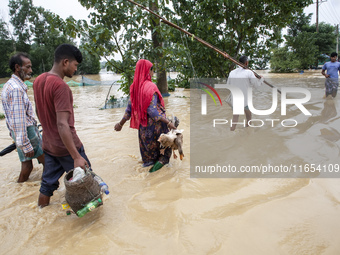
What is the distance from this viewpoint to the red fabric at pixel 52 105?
2170mm

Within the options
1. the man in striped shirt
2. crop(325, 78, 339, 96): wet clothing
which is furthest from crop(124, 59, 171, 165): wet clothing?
crop(325, 78, 339, 96): wet clothing

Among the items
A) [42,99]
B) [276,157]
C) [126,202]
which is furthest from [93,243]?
[276,157]

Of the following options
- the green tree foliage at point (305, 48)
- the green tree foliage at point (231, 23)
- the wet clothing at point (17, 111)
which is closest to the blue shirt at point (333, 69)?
the green tree foliage at point (231, 23)

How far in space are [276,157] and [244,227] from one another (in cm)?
196

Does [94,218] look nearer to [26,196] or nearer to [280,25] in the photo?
[26,196]

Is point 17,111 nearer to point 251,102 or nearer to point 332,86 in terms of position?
point 251,102

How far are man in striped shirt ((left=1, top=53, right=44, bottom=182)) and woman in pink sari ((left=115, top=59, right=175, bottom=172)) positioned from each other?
3.50ft

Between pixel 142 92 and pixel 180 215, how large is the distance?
5.25ft

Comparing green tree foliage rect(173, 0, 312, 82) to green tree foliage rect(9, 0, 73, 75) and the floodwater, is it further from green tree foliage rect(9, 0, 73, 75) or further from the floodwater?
green tree foliage rect(9, 0, 73, 75)

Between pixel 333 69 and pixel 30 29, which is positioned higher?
pixel 30 29

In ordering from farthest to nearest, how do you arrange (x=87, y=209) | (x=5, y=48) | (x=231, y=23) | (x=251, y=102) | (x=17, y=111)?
(x=5, y=48), (x=231, y=23), (x=251, y=102), (x=17, y=111), (x=87, y=209)

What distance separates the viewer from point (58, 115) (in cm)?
218

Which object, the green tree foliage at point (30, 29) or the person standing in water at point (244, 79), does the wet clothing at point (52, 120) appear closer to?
the person standing in water at point (244, 79)

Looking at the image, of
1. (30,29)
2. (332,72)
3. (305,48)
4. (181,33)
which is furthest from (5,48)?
(332,72)
